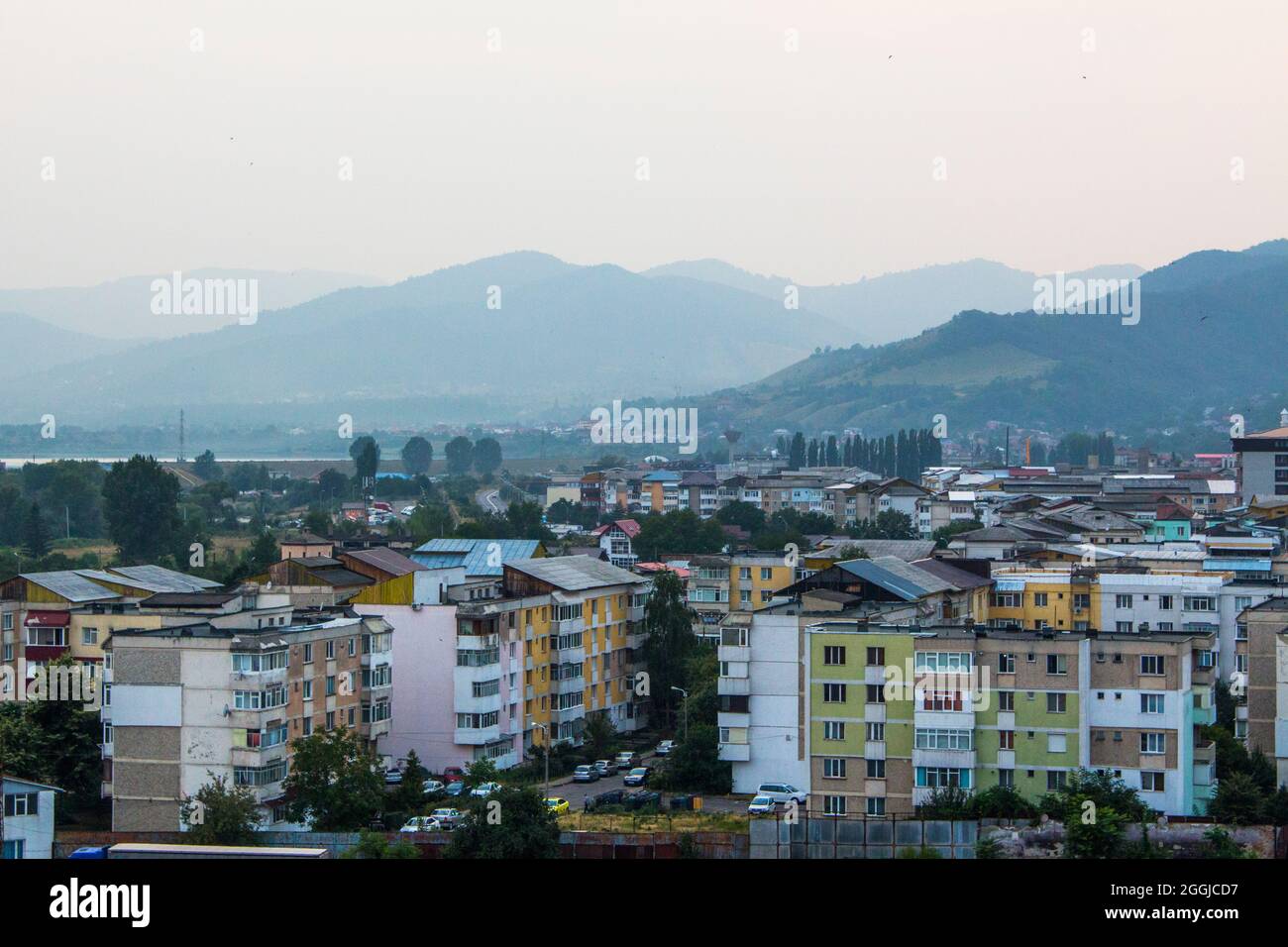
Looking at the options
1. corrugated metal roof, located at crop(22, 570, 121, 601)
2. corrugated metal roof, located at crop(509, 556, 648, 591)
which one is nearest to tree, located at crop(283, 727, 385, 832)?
corrugated metal roof, located at crop(22, 570, 121, 601)

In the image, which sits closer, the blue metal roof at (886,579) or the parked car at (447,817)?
the parked car at (447,817)

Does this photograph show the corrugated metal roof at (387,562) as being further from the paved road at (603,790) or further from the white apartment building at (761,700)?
the white apartment building at (761,700)

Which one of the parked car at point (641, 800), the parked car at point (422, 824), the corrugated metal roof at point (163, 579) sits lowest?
the parked car at point (641, 800)

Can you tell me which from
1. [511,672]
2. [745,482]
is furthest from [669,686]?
[745,482]

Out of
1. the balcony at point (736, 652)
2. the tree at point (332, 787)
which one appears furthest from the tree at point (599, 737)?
the tree at point (332, 787)

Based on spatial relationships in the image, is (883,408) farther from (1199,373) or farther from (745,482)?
(745,482)

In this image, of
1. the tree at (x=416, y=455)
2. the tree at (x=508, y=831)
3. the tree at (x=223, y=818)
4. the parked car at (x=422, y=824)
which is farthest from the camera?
the tree at (x=416, y=455)

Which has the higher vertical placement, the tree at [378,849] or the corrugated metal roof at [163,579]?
the corrugated metal roof at [163,579]
